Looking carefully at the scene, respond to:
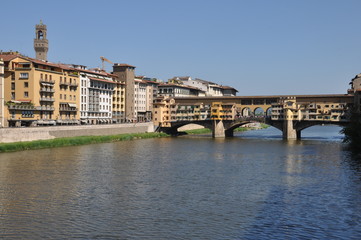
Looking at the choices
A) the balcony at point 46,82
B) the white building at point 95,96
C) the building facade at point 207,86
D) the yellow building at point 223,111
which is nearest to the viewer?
the balcony at point 46,82

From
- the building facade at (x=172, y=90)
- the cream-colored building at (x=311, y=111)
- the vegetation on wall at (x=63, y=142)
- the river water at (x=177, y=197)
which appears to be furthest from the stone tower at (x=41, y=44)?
the river water at (x=177, y=197)

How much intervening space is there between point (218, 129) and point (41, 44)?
2167 inches

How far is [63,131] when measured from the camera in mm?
76312

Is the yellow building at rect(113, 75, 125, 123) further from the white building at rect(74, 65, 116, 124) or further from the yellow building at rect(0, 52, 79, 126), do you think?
the yellow building at rect(0, 52, 79, 126)

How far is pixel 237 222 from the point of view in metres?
27.1

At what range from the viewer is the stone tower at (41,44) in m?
126

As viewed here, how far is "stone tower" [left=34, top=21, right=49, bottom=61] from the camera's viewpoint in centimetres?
12600

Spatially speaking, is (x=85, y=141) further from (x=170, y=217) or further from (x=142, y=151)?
(x=170, y=217)

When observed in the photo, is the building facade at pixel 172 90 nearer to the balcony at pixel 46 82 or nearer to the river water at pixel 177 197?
the balcony at pixel 46 82

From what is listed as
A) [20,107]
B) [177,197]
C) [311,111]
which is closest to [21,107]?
[20,107]

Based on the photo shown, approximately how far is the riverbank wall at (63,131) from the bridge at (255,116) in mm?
7330

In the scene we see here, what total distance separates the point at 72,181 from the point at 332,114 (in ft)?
219

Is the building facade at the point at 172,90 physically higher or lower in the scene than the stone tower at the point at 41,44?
lower

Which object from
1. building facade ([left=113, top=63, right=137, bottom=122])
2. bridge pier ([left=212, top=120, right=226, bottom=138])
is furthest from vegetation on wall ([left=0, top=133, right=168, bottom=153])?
building facade ([left=113, top=63, right=137, bottom=122])
